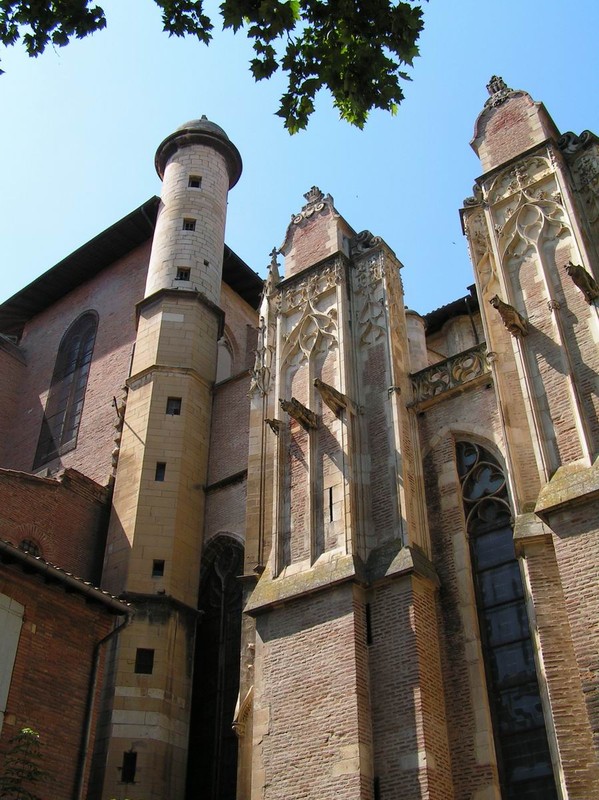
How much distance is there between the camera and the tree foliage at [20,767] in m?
10.1

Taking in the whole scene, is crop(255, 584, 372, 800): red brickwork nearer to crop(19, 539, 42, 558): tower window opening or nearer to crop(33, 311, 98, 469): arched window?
crop(19, 539, 42, 558): tower window opening

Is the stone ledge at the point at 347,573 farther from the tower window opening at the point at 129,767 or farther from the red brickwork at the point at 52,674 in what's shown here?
the tower window opening at the point at 129,767

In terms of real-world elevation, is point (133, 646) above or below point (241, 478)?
below

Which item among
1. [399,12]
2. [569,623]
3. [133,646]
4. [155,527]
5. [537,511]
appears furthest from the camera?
[155,527]

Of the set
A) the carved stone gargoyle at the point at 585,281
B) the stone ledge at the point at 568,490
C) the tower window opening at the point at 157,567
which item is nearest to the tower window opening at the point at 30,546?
the tower window opening at the point at 157,567

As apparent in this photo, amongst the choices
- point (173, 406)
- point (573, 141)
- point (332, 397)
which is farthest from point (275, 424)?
Result: point (573, 141)

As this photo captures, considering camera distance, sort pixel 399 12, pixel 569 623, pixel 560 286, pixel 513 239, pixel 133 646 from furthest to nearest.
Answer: pixel 133 646, pixel 513 239, pixel 560 286, pixel 569 623, pixel 399 12

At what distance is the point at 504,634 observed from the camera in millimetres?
12094

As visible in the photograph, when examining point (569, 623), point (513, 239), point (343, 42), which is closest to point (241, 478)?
point (513, 239)

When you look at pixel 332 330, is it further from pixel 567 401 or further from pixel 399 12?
pixel 399 12

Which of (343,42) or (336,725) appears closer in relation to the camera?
(343,42)

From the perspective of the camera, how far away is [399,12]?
7.25 metres

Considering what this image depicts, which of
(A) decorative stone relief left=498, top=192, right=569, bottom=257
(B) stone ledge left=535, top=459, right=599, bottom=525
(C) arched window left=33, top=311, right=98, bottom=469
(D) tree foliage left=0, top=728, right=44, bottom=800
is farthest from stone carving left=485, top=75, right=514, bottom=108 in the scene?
(C) arched window left=33, top=311, right=98, bottom=469

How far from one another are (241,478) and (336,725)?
290 inches
